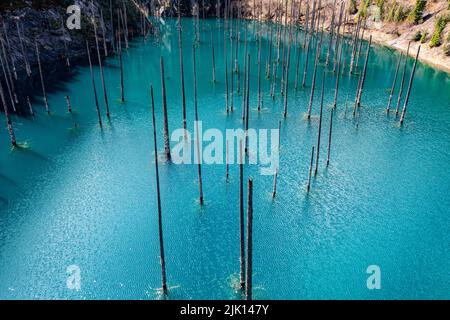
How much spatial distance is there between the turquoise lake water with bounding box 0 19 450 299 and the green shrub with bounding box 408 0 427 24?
40333mm

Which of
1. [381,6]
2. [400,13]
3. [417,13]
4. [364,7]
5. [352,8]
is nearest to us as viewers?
[417,13]

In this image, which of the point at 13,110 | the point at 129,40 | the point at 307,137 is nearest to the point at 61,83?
the point at 13,110

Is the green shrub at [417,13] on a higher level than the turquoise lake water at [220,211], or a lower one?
higher

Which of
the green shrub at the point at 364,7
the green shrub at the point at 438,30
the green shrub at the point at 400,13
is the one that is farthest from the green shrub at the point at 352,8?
the green shrub at the point at 438,30

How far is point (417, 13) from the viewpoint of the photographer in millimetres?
91188

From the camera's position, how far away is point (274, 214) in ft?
122

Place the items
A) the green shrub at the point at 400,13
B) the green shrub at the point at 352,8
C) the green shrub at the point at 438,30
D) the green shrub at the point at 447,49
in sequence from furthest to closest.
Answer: the green shrub at the point at 352,8 < the green shrub at the point at 400,13 < the green shrub at the point at 438,30 < the green shrub at the point at 447,49

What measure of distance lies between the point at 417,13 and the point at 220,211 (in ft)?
265

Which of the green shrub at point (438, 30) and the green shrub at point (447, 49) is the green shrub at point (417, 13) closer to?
the green shrub at point (438, 30)

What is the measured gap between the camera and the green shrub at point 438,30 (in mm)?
80075

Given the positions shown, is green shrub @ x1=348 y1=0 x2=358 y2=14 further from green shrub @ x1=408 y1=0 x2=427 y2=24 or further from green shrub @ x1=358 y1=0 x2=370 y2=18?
green shrub @ x1=408 y1=0 x2=427 y2=24

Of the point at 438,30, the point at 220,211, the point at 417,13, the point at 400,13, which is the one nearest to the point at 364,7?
the point at 400,13

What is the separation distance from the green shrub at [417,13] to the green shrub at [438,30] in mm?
10226

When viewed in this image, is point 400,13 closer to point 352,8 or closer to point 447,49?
point 352,8
